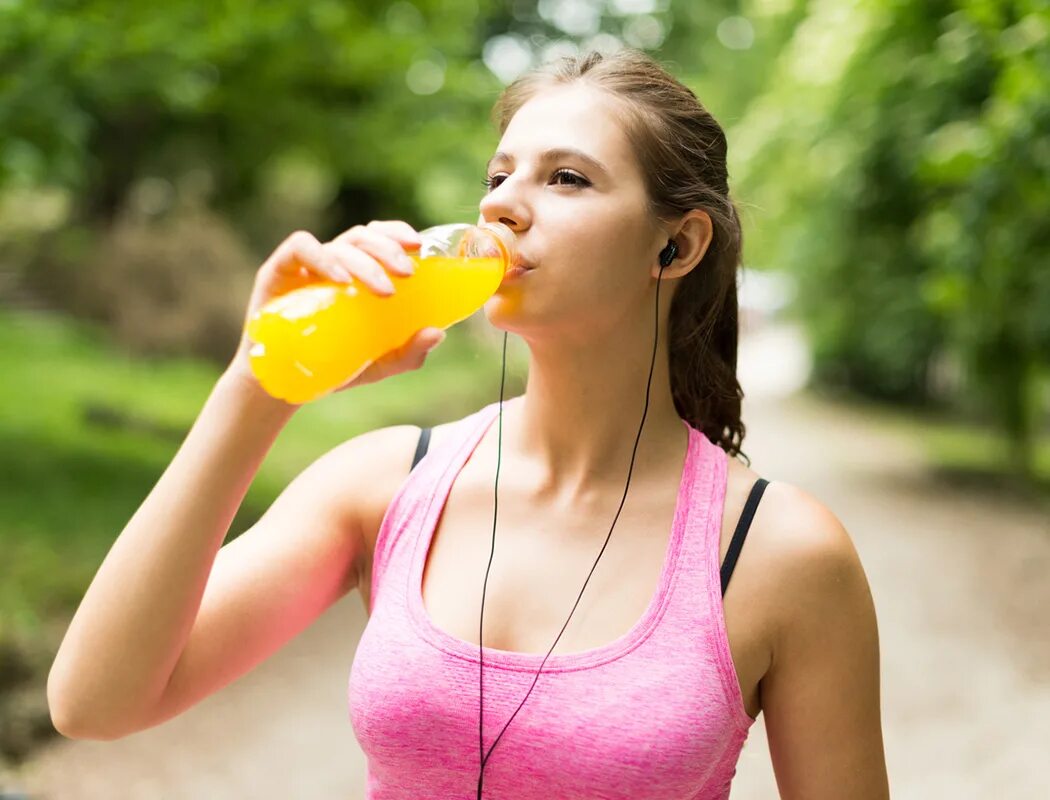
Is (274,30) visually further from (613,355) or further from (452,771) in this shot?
(452,771)

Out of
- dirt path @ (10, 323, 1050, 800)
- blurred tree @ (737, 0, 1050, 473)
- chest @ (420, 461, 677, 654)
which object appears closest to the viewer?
chest @ (420, 461, 677, 654)

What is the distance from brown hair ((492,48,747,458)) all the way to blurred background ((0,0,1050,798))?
165 mm

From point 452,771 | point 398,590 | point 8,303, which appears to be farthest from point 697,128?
point 8,303

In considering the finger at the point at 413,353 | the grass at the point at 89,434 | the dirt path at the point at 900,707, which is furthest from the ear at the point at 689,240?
the dirt path at the point at 900,707

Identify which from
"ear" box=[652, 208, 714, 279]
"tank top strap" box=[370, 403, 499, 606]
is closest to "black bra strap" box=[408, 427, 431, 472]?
"tank top strap" box=[370, 403, 499, 606]

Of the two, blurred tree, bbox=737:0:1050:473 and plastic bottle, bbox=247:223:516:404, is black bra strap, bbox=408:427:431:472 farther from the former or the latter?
blurred tree, bbox=737:0:1050:473

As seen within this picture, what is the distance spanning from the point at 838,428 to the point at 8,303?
1292 cm

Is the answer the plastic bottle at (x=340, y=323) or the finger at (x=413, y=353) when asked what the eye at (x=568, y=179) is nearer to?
the plastic bottle at (x=340, y=323)

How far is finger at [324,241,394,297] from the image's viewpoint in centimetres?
121

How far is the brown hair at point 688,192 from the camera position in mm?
1668

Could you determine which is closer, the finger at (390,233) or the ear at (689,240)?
the finger at (390,233)

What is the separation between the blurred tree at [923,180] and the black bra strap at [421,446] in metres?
4.43

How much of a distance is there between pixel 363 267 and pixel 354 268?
0.01 m

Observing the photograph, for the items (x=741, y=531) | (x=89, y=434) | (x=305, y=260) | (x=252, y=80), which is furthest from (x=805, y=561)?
(x=89, y=434)
